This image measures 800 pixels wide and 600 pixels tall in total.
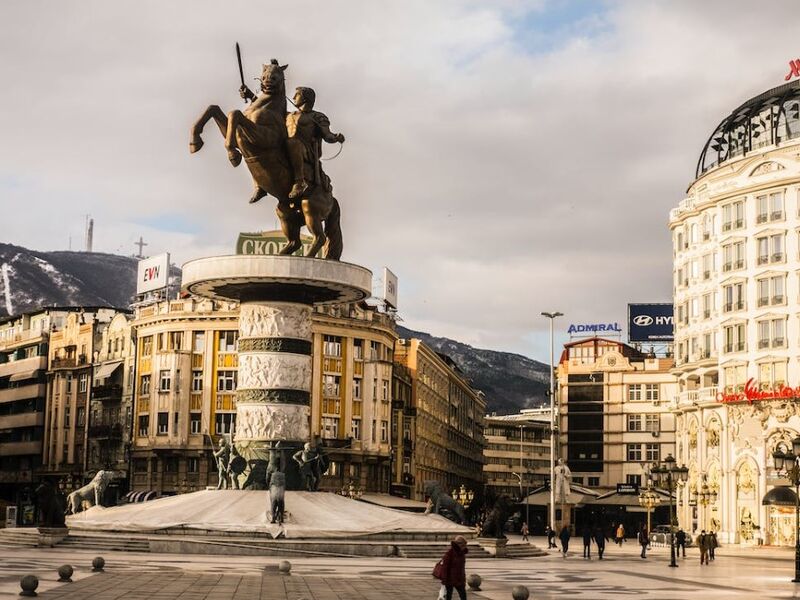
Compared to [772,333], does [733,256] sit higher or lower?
higher

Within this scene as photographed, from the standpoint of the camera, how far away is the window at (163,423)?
9444 cm

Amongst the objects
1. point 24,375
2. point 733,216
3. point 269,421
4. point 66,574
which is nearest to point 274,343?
point 269,421

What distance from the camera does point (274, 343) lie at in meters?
49.1

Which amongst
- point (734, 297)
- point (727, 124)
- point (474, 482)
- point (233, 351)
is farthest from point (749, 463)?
point (474, 482)

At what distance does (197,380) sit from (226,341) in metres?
3.63

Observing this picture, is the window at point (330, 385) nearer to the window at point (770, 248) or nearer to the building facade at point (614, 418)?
the window at point (770, 248)

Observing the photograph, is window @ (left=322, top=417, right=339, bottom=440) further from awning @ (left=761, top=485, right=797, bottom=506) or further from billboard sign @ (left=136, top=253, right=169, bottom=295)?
awning @ (left=761, top=485, right=797, bottom=506)

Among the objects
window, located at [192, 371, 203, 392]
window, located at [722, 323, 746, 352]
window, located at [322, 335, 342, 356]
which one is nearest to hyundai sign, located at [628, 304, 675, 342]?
window, located at [322, 335, 342, 356]

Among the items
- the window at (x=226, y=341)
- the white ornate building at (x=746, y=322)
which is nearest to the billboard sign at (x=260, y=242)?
the window at (x=226, y=341)

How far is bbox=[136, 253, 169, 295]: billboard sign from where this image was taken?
106m

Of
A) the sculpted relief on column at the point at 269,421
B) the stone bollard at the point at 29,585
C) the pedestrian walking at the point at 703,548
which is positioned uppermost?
the sculpted relief on column at the point at 269,421

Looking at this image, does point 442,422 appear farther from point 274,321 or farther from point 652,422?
point 274,321

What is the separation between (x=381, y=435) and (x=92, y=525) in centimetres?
5185

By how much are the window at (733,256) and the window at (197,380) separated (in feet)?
127
